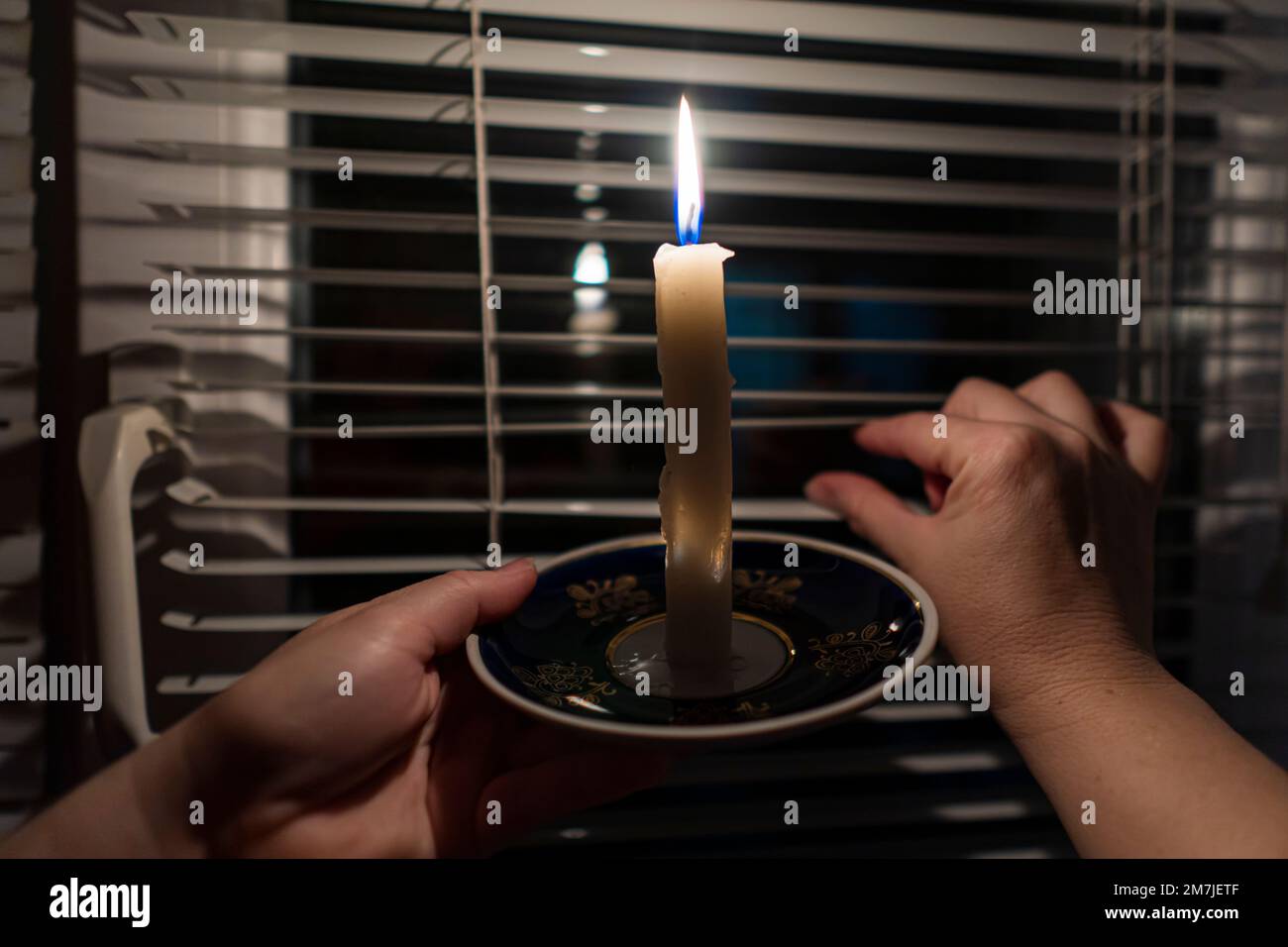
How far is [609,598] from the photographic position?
59cm

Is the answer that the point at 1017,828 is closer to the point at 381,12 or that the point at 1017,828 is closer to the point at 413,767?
the point at 413,767

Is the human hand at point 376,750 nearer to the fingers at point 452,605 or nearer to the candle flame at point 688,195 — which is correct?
the fingers at point 452,605

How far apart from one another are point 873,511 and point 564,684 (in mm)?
402

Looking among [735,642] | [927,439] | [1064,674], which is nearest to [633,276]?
[927,439]

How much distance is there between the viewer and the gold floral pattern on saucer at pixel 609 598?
57cm

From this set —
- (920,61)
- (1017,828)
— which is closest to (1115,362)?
(920,61)

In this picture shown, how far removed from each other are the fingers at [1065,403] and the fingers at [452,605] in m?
0.56

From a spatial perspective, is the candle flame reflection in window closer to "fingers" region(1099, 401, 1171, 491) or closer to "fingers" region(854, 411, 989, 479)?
"fingers" region(854, 411, 989, 479)

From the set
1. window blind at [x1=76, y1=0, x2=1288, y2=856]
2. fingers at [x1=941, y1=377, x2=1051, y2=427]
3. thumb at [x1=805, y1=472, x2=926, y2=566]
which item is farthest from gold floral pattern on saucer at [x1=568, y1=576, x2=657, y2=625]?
fingers at [x1=941, y1=377, x2=1051, y2=427]

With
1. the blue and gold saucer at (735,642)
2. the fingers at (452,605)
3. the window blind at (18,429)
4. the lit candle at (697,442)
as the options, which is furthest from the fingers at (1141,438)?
the window blind at (18,429)

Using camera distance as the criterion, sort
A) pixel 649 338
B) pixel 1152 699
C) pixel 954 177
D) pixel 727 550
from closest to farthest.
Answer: pixel 727 550 < pixel 1152 699 < pixel 649 338 < pixel 954 177

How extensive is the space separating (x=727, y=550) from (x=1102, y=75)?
828mm

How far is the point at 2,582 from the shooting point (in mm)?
732

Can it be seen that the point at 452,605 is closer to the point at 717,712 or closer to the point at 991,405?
the point at 717,712
